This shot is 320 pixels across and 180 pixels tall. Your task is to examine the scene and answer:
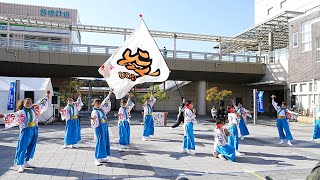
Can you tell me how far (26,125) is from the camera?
725 cm

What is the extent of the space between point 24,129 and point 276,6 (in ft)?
134

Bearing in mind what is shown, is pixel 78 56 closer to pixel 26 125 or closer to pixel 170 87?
pixel 170 87

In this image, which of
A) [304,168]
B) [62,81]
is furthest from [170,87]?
[304,168]

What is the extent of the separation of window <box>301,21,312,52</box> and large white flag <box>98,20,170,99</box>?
18504 millimetres

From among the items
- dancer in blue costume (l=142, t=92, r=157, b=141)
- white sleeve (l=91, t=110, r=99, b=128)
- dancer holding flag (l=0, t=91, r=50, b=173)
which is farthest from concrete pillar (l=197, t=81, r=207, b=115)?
dancer holding flag (l=0, t=91, r=50, b=173)

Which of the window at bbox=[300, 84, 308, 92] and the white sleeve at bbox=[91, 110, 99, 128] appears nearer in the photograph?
the white sleeve at bbox=[91, 110, 99, 128]

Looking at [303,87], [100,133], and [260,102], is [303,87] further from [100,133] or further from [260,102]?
[100,133]

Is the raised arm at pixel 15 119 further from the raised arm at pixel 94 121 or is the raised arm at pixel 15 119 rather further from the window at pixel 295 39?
the window at pixel 295 39

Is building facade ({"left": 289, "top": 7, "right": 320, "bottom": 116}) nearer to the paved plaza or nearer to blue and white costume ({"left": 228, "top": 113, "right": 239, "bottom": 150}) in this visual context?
the paved plaza

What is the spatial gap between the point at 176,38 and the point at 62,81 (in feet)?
42.9

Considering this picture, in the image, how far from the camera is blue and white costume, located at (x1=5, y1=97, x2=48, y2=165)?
7073 millimetres

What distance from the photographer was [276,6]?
1598 inches

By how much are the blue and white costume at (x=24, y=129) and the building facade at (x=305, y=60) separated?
20.2m

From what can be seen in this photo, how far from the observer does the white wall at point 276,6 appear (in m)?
34.1
